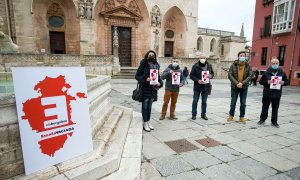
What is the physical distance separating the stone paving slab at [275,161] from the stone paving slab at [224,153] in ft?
0.97

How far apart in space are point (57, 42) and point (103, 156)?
18.5 meters

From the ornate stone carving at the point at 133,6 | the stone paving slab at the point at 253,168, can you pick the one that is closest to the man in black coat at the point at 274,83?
the stone paving slab at the point at 253,168

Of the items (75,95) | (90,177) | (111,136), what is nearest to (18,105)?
(75,95)

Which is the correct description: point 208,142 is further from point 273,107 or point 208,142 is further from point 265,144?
point 273,107

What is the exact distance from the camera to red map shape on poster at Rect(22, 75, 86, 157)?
2.14 meters

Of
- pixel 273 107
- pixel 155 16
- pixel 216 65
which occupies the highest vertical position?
pixel 155 16

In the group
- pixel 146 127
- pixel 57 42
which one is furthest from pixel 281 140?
pixel 57 42

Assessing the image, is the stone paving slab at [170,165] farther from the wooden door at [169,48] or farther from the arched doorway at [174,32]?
the wooden door at [169,48]

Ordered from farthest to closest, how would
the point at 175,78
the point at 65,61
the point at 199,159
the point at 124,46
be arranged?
the point at 124,46
the point at 65,61
the point at 175,78
the point at 199,159

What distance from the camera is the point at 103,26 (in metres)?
19.2

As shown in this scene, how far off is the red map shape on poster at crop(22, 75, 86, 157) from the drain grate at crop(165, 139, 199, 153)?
6.50 ft

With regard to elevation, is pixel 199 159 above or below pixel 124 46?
below

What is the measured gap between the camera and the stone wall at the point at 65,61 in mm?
12320

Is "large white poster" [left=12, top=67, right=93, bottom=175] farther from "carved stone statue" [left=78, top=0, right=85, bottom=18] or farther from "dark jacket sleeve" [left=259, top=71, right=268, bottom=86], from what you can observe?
"carved stone statue" [left=78, top=0, right=85, bottom=18]
